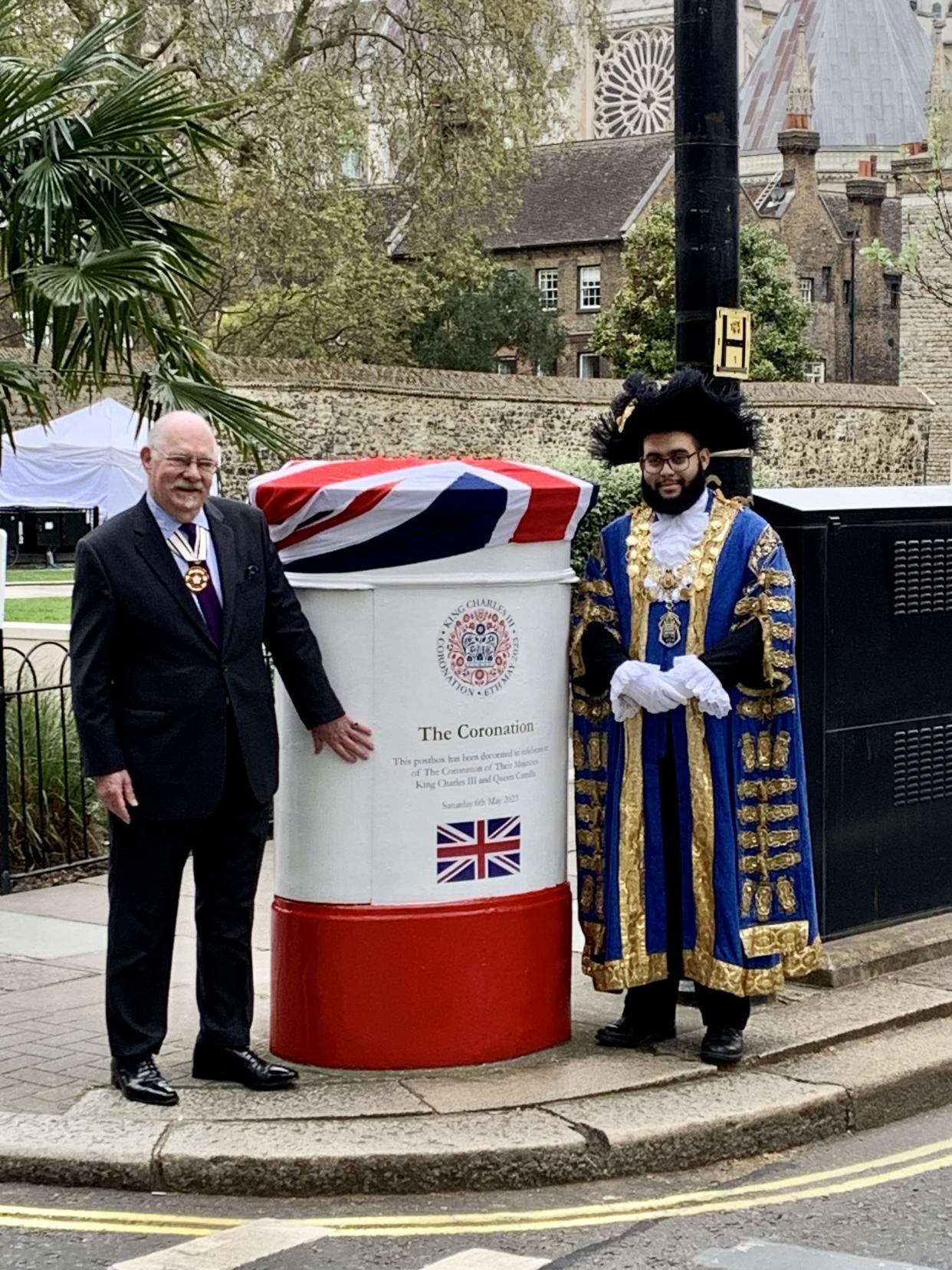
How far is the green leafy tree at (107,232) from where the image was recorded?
8.03 m

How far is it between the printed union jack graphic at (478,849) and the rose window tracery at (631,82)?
11260 centimetres

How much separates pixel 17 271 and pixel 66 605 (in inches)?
703

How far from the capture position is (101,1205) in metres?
4.67

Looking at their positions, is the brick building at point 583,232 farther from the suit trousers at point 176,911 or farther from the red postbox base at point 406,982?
the suit trousers at point 176,911

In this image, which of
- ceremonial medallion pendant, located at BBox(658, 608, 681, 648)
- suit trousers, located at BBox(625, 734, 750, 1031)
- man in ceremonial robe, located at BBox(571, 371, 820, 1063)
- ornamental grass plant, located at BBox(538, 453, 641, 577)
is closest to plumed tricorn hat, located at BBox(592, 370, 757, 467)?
man in ceremonial robe, located at BBox(571, 371, 820, 1063)

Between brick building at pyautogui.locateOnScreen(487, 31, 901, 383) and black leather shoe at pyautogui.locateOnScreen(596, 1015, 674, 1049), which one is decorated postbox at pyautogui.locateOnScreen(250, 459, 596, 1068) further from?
brick building at pyautogui.locateOnScreen(487, 31, 901, 383)

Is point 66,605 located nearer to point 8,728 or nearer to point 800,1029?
point 8,728

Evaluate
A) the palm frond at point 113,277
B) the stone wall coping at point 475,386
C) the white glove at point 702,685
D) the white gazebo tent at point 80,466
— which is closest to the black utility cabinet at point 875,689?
the white glove at point 702,685

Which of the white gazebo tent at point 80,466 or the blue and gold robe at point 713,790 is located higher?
the white gazebo tent at point 80,466

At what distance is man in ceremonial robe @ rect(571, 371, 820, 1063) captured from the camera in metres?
5.42

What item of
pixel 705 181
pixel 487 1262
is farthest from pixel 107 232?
pixel 487 1262

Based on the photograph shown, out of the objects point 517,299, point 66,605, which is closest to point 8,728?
point 66,605

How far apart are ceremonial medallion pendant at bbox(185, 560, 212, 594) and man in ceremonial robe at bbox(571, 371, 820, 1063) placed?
1.11 m

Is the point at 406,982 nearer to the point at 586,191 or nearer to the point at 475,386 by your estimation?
the point at 475,386
